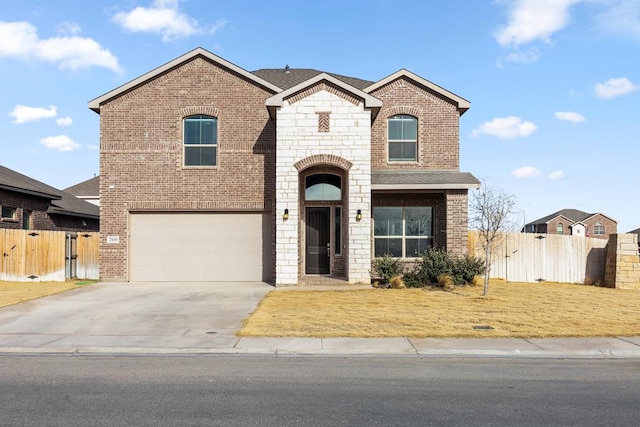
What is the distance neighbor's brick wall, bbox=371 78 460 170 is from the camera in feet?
61.8

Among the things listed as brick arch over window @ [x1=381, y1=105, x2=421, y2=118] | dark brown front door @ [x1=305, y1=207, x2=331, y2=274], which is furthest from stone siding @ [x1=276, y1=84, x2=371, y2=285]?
brick arch over window @ [x1=381, y1=105, x2=421, y2=118]

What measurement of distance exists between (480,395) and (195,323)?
6.48 m

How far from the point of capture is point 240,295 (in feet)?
47.7

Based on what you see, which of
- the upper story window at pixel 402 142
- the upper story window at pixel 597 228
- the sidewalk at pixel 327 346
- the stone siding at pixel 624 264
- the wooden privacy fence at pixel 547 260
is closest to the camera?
the sidewalk at pixel 327 346

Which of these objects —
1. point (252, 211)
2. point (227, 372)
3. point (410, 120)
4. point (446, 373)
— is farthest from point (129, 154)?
point (446, 373)

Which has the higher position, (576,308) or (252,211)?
(252,211)


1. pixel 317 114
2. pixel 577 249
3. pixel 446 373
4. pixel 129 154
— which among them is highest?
pixel 317 114

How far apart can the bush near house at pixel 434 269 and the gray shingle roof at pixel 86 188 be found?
1408 inches

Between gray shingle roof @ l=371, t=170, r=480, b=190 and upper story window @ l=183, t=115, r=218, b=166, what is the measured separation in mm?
6073

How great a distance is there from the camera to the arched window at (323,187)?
58.6 ft

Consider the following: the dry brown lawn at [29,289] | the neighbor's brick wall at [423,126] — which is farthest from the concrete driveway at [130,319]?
the neighbor's brick wall at [423,126]

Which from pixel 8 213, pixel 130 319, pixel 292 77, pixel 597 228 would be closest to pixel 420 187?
pixel 292 77

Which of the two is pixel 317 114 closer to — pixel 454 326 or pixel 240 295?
pixel 240 295

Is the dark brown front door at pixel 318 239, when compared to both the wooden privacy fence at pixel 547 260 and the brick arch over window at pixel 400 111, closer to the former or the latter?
the brick arch over window at pixel 400 111
